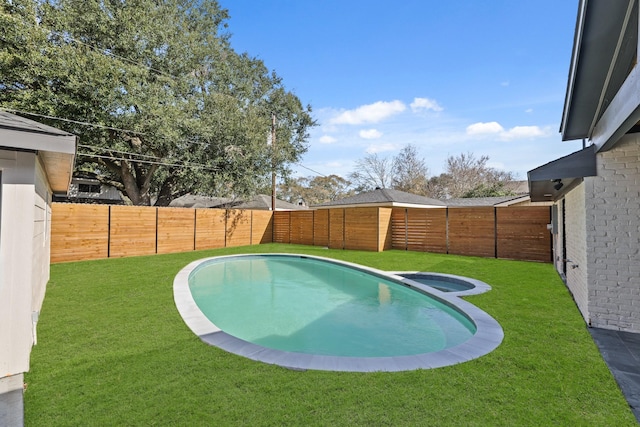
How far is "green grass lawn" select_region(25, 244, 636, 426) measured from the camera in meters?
2.54

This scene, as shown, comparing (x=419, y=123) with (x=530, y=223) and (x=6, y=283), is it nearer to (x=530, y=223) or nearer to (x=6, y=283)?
(x=530, y=223)

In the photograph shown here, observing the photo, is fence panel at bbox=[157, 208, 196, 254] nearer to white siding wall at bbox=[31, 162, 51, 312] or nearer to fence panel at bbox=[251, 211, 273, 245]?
fence panel at bbox=[251, 211, 273, 245]

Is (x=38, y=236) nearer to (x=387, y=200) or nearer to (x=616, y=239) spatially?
(x=616, y=239)

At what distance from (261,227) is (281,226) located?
125 cm

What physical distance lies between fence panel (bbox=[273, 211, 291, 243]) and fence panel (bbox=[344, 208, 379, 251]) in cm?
444

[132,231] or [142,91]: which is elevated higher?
[142,91]

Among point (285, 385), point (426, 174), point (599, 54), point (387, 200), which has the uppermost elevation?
point (426, 174)

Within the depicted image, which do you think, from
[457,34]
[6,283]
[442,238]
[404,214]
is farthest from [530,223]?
[6,283]

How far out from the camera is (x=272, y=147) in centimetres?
1967

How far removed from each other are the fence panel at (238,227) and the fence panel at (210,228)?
0.39 metres

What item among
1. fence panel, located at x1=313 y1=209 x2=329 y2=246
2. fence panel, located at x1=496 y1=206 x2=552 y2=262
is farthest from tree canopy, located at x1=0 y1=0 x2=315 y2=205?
fence panel, located at x1=496 y1=206 x2=552 y2=262

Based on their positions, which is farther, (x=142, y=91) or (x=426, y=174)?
(x=426, y=174)

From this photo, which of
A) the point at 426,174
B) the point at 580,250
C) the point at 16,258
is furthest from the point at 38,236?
the point at 426,174

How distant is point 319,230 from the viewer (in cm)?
1769
